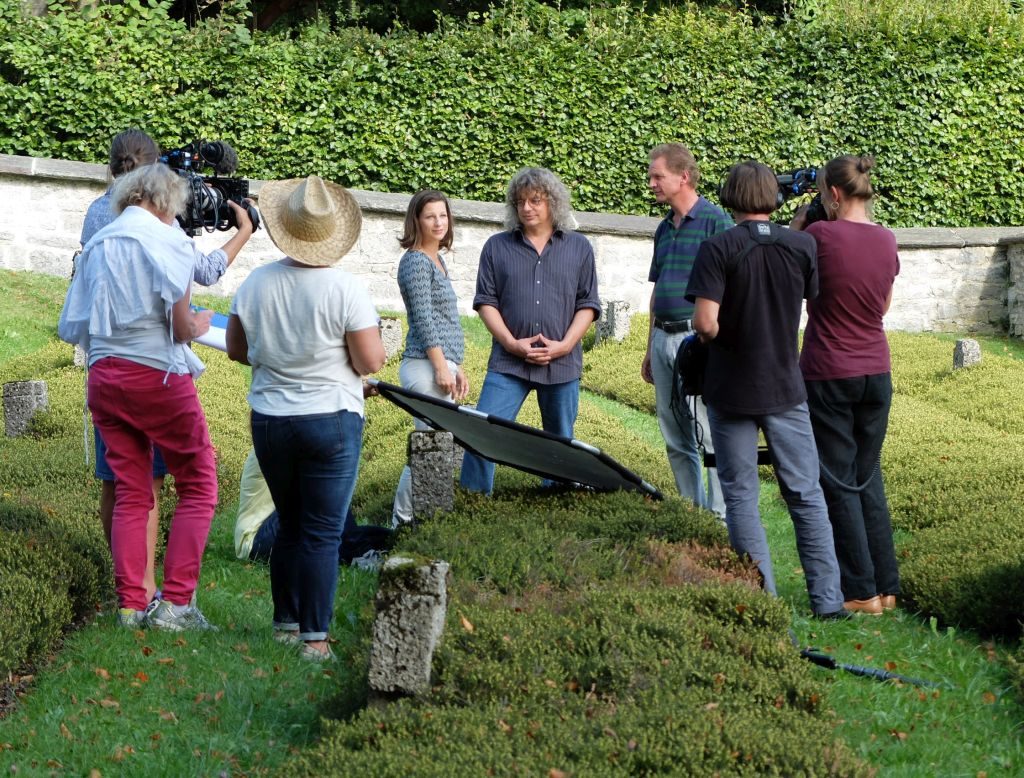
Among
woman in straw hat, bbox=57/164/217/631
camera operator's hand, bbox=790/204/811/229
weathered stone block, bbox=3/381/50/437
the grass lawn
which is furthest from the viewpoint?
weathered stone block, bbox=3/381/50/437

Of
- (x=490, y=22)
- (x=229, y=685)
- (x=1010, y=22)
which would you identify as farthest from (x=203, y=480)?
(x=1010, y=22)

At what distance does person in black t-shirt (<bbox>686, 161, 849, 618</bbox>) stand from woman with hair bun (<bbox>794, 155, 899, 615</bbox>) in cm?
24

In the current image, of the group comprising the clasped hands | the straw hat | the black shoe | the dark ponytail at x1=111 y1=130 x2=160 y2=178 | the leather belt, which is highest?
the dark ponytail at x1=111 y1=130 x2=160 y2=178

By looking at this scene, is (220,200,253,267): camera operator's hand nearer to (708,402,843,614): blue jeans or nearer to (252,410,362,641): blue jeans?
(252,410,362,641): blue jeans

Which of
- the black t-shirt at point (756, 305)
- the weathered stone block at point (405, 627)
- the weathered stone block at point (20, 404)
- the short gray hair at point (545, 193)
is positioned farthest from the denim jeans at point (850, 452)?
the weathered stone block at point (20, 404)

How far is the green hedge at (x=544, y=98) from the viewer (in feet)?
49.3

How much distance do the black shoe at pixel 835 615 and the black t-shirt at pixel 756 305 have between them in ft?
3.19

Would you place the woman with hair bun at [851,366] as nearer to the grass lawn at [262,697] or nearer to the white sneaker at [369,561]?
the grass lawn at [262,697]

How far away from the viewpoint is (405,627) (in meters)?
3.97

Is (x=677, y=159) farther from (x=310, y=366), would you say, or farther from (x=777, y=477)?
(x=310, y=366)

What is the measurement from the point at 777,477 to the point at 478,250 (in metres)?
9.94

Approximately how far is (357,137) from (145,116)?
2433 mm

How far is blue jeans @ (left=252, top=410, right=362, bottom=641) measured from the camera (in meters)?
4.92

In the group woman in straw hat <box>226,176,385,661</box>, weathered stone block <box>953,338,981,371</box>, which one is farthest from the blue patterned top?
weathered stone block <box>953,338,981,371</box>
